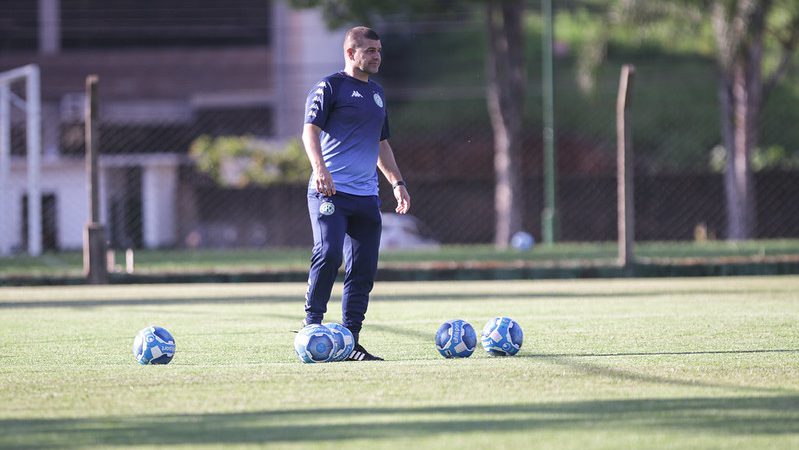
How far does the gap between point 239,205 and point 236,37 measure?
1137cm

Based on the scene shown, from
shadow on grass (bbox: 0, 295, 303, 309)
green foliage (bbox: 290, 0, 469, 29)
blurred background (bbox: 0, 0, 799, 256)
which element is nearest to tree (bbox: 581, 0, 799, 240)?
blurred background (bbox: 0, 0, 799, 256)

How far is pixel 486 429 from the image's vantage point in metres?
4.97

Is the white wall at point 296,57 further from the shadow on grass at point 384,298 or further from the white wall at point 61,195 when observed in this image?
the shadow on grass at point 384,298

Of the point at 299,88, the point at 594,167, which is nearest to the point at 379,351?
the point at 594,167

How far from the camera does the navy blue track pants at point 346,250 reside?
776 cm

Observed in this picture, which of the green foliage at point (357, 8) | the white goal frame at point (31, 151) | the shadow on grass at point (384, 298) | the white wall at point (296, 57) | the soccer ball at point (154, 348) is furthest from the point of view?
the white wall at point (296, 57)

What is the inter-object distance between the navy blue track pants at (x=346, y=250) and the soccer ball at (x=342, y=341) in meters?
0.42

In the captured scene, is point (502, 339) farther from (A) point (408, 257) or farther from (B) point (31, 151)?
(B) point (31, 151)

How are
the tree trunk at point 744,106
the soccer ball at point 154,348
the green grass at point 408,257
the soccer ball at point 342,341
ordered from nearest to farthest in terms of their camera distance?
the soccer ball at point 154,348 < the soccer ball at point 342,341 < the green grass at point 408,257 < the tree trunk at point 744,106

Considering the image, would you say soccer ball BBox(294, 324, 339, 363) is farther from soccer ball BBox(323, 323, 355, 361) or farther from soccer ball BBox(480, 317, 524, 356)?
soccer ball BBox(480, 317, 524, 356)

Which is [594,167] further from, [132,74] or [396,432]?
[396,432]

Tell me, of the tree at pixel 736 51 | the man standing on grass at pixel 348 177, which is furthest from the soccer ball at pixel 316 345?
the tree at pixel 736 51

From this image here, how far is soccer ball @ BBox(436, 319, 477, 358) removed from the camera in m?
7.39

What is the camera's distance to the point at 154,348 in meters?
7.21
